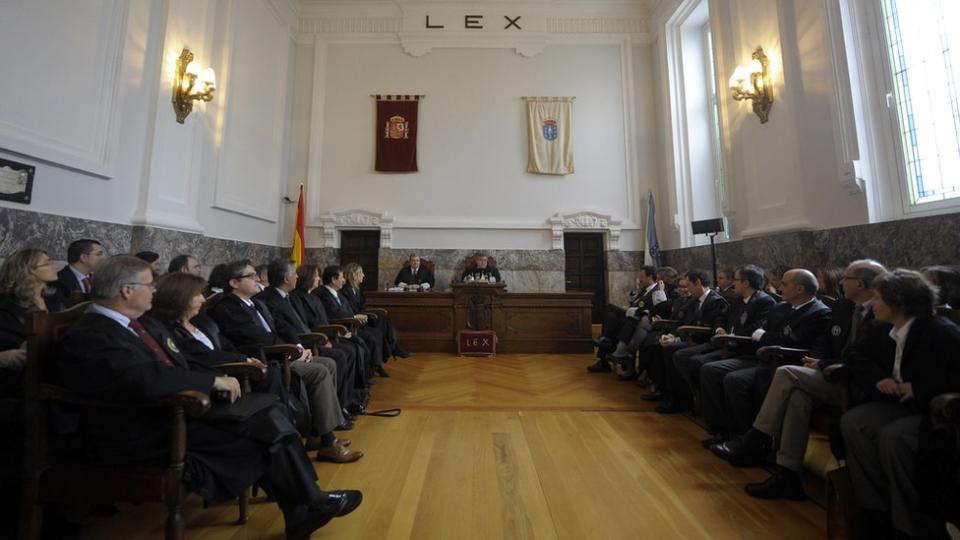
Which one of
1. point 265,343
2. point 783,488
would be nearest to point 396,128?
point 265,343

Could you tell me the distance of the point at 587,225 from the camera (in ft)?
26.6

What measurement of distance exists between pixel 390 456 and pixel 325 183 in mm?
6763

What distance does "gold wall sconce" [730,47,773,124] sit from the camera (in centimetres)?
500

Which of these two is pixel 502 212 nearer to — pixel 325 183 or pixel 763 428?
pixel 325 183

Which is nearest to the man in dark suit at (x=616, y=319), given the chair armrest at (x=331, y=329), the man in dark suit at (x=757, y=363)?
the man in dark suit at (x=757, y=363)

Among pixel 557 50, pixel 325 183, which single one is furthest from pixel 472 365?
pixel 557 50

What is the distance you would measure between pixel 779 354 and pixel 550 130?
6.60 meters

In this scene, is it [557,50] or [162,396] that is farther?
[557,50]

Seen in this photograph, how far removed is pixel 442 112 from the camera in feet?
27.1

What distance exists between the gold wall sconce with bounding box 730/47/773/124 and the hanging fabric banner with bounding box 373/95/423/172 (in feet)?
17.8

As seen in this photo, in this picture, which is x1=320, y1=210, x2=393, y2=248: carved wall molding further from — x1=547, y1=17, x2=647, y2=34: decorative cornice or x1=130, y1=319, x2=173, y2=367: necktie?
x1=130, y1=319, x2=173, y2=367: necktie

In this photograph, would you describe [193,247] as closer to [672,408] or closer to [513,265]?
[513,265]

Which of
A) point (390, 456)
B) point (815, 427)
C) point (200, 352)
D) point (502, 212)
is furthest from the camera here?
point (502, 212)

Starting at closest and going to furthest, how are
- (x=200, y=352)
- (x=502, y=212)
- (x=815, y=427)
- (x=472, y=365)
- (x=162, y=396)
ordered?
(x=162, y=396) → (x=200, y=352) → (x=815, y=427) → (x=472, y=365) → (x=502, y=212)
